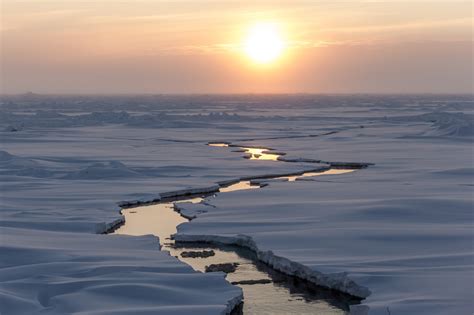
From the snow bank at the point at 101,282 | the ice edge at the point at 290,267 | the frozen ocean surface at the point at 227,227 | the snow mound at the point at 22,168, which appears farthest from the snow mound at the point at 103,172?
the snow bank at the point at 101,282

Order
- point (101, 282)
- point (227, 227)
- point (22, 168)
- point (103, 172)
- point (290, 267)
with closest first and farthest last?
point (101, 282)
point (290, 267)
point (227, 227)
point (103, 172)
point (22, 168)

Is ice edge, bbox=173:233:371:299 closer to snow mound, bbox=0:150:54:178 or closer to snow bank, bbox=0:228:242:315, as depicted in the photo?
snow bank, bbox=0:228:242:315

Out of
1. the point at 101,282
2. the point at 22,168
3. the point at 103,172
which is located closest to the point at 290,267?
the point at 101,282

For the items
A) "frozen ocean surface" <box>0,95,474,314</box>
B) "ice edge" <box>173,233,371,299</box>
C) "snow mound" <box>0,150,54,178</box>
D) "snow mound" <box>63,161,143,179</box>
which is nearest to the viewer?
"frozen ocean surface" <box>0,95,474,314</box>

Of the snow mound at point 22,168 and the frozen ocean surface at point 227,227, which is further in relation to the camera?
the snow mound at point 22,168

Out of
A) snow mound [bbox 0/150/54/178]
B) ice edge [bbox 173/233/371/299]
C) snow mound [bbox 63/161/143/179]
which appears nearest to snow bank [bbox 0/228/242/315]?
ice edge [bbox 173/233/371/299]

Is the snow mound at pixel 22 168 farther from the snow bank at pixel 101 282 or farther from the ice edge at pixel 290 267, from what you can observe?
the snow bank at pixel 101 282

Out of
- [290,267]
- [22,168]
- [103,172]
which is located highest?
[22,168]

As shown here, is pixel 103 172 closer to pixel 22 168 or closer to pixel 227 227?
pixel 22 168

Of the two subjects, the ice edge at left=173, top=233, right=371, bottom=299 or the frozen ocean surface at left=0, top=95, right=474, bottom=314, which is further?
the ice edge at left=173, top=233, right=371, bottom=299
